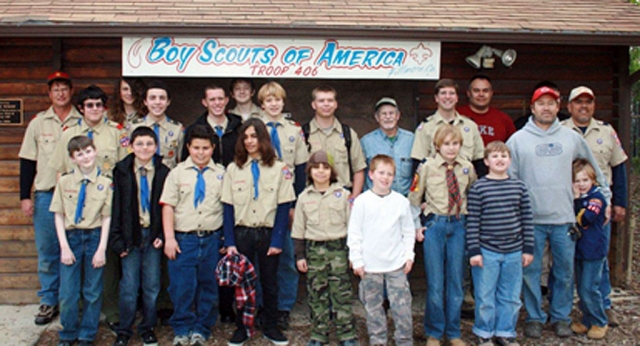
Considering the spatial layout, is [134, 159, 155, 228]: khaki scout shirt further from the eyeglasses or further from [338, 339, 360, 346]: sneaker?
[338, 339, 360, 346]: sneaker

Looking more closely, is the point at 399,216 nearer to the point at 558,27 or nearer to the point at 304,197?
the point at 304,197

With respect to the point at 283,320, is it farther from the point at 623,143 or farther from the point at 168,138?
the point at 623,143

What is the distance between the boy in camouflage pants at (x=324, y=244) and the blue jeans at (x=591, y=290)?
2040 millimetres

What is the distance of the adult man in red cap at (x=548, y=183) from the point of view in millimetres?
4949

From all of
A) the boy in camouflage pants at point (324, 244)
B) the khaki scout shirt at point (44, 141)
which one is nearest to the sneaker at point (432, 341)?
the boy in camouflage pants at point (324, 244)

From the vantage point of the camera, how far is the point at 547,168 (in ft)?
16.3

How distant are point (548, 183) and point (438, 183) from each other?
0.97m

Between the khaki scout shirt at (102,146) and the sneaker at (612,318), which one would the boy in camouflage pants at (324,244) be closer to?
the khaki scout shirt at (102,146)

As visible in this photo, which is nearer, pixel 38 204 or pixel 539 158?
pixel 539 158

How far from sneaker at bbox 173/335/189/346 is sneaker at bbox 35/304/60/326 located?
1374 mm

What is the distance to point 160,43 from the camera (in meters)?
5.35

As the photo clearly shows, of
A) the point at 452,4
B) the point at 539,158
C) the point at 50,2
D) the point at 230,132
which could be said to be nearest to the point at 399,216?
the point at 539,158

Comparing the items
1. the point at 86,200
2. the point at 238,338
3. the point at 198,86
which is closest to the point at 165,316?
the point at 238,338

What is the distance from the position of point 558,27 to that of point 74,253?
4.82 meters
